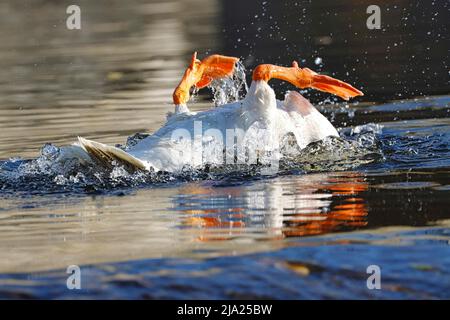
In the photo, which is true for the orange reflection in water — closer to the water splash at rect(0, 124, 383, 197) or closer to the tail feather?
the water splash at rect(0, 124, 383, 197)

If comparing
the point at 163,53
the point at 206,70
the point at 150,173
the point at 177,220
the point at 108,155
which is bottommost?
the point at 177,220

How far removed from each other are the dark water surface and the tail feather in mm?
198

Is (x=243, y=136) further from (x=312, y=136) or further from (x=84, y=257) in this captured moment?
(x=84, y=257)

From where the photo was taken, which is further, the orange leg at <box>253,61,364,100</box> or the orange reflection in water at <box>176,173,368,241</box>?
the orange leg at <box>253,61,364,100</box>

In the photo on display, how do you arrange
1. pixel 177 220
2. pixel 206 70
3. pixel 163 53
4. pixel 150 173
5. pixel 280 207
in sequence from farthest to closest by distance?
pixel 163 53 → pixel 206 70 → pixel 150 173 → pixel 280 207 → pixel 177 220

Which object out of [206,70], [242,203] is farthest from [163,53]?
[242,203]

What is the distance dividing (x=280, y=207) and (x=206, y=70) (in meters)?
2.43

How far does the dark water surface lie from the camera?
4.70 m

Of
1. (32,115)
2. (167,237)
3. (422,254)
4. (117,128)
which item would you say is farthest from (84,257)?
(32,115)

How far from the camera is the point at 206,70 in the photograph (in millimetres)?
8125

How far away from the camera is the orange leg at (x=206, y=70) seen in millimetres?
7938

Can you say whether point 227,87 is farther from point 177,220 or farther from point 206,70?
point 177,220

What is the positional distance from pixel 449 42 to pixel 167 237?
9367 mm

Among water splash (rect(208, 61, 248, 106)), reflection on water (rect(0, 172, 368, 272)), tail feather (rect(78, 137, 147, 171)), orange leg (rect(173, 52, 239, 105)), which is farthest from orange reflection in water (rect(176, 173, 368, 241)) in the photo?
water splash (rect(208, 61, 248, 106))
